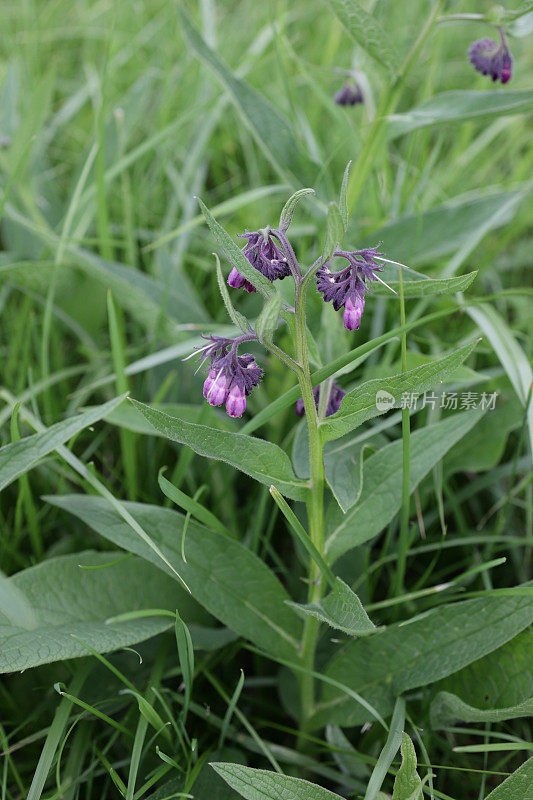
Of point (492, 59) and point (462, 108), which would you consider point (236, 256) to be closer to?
point (462, 108)

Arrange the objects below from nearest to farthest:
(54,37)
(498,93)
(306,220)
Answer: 1. (498,93)
2. (306,220)
3. (54,37)

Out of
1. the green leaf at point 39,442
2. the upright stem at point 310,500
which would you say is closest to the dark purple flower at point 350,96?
the upright stem at point 310,500

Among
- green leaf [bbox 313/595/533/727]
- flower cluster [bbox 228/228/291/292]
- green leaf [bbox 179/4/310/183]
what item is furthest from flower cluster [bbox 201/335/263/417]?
green leaf [bbox 179/4/310/183]

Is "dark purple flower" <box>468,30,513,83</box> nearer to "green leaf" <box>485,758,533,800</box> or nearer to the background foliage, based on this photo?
the background foliage

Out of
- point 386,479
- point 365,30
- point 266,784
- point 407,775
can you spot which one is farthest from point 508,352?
point 266,784

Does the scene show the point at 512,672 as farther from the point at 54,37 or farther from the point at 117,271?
the point at 54,37

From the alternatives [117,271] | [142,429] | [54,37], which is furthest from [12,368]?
[54,37]
